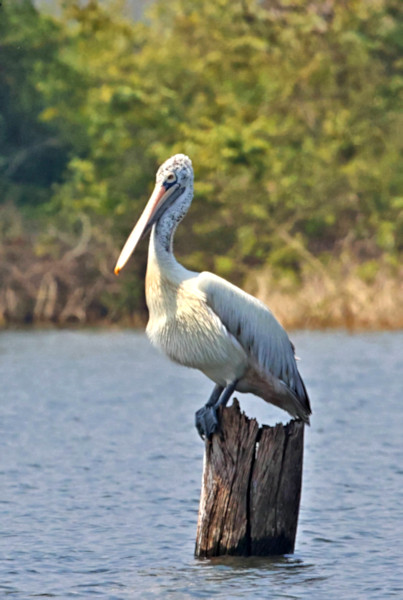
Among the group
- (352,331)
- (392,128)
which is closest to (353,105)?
(392,128)

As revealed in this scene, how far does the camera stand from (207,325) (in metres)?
7.41

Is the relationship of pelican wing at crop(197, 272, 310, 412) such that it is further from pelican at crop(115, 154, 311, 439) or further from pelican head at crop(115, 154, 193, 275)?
pelican head at crop(115, 154, 193, 275)

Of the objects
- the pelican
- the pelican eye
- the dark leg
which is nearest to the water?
the dark leg

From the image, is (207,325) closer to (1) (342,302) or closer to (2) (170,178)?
(2) (170,178)

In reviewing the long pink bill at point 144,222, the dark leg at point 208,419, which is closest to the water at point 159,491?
the dark leg at point 208,419

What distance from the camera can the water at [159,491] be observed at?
25.2ft

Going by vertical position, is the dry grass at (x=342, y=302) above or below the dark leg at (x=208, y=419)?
above

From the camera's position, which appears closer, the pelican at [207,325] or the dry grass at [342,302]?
the pelican at [207,325]

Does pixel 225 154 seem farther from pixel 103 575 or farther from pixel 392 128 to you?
pixel 103 575

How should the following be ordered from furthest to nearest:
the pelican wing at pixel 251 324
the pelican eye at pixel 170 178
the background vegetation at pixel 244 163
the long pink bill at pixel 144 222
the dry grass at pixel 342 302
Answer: the background vegetation at pixel 244 163 → the dry grass at pixel 342 302 → the pelican eye at pixel 170 178 → the long pink bill at pixel 144 222 → the pelican wing at pixel 251 324

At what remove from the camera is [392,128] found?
3347 centimetres

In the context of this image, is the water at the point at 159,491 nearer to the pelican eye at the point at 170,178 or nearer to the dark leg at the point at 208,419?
the dark leg at the point at 208,419

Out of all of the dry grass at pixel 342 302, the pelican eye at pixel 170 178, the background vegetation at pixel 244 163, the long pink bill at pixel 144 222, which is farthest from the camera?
the background vegetation at pixel 244 163

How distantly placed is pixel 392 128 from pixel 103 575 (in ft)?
88.0
